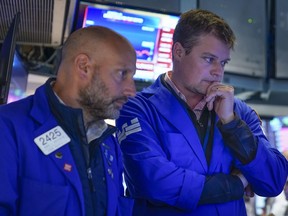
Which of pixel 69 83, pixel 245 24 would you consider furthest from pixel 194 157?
pixel 245 24

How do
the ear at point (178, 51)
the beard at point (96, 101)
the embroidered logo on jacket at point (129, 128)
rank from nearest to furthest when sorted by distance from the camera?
the beard at point (96, 101)
the embroidered logo on jacket at point (129, 128)
the ear at point (178, 51)

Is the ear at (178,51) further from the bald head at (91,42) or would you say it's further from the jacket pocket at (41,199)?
the jacket pocket at (41,199)

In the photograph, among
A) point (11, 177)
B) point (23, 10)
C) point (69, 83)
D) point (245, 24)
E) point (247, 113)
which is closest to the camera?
point (11, 177)

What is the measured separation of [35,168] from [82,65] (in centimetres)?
37

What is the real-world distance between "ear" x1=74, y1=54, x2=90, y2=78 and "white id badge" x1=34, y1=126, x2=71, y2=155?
199mm

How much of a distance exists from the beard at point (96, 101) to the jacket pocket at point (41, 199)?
0.29m

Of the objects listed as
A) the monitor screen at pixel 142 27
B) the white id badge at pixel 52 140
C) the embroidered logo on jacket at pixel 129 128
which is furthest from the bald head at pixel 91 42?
the monitor screen at pixel 142 27

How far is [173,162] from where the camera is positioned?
169cm

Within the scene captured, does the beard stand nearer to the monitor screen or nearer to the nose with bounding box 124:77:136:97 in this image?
the nose with bounding box 124:77:136:97

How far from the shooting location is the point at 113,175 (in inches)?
55.5

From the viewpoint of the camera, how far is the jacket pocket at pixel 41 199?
114 cm

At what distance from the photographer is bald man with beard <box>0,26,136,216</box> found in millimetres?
1153

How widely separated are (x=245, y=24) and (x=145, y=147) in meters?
4.34

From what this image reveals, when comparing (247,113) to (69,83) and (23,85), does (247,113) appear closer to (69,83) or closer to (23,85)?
(69,83)
